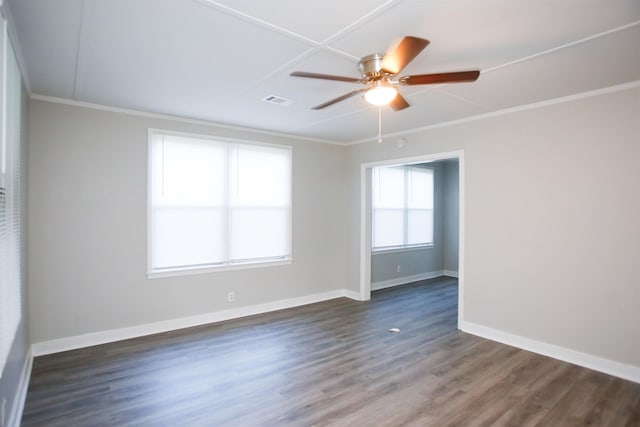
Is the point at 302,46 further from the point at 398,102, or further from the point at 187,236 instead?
the point at 187,236

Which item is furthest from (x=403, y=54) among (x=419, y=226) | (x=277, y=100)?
(x=419, y=226)

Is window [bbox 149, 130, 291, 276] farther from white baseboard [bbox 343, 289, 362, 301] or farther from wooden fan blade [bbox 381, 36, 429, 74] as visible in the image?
wooden fan blade [bbox 381, 36, 429, 74]

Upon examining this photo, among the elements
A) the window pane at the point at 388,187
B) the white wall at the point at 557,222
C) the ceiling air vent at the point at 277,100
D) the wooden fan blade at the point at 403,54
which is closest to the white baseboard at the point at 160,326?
the window pane at the point at 388,187

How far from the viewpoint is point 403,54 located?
80.7 inches

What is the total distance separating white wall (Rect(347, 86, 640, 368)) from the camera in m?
3.18

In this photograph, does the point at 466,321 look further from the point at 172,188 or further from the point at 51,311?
the point at 51,311

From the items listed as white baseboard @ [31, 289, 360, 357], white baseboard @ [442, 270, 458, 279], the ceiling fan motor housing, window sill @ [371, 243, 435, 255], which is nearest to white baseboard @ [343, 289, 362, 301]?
white baseboard @ [31, 289, 360, 357]

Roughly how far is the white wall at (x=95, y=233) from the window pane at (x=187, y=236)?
179 millimetres

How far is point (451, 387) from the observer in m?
2.98

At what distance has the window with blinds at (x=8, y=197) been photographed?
1889 mm

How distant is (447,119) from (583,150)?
1461 mm

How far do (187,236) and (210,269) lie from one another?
0.53m

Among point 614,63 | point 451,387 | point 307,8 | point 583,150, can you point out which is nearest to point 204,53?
point 307,8

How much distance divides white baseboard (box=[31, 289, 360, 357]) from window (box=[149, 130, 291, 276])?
2.08 feet
